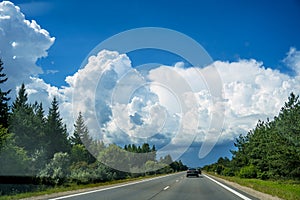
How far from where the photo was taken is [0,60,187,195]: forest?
2802cm

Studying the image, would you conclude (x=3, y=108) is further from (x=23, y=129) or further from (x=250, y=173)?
(x=250, y=173)

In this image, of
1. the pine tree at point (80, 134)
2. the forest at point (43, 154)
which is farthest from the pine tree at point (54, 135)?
the pine tree at point (80, 134)

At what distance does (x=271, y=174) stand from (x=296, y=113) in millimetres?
11067

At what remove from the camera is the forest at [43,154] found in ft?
91.9

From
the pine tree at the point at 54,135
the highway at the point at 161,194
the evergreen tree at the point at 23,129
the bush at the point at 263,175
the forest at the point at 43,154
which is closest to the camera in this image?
the highway at the point at 161,194

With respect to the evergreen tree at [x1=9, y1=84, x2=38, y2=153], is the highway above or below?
below

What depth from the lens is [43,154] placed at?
170 ft

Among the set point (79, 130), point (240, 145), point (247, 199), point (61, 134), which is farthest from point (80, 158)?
point (247, 199)

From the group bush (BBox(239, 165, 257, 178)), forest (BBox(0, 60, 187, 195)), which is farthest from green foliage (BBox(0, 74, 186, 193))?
bush (BBox(239, 165, 257, 178))

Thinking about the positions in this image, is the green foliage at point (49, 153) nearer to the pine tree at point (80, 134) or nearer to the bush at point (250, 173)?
the pine tree at point (80, 134)

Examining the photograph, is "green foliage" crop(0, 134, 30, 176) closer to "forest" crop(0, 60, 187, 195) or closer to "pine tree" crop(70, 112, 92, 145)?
"forest" crop(0, 60, 187, 195)

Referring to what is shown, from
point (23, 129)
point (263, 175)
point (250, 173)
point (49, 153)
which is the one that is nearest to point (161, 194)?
point (263, 175)

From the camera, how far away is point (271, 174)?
147ft

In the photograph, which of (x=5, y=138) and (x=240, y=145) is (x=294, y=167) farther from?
(x=240, y=145)
